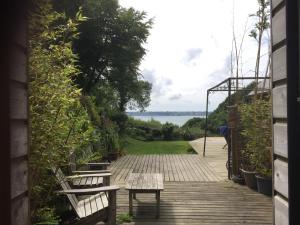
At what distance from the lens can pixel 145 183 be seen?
18.7 feet

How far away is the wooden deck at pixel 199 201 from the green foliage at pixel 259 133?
49 centimetres

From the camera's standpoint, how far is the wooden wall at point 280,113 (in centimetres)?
229

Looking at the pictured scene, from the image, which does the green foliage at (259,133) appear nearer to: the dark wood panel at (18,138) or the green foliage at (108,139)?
the dark wood panel at (18,138)

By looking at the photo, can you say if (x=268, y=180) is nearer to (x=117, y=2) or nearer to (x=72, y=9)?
(x=72, y=9)

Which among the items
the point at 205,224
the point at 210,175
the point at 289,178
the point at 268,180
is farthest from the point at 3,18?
the point at 210,175

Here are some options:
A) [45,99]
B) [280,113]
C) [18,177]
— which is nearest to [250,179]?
[45,99]

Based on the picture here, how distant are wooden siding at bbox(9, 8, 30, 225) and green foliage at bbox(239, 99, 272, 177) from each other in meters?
4.76

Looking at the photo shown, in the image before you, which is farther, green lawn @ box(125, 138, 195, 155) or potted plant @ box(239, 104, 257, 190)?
green lawn @ box(125, 138, 195, 155)

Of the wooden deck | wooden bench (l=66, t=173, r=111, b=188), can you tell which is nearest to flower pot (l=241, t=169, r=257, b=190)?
the wooden deck

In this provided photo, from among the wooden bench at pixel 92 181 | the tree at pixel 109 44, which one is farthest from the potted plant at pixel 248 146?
the tree at pixel 109 44

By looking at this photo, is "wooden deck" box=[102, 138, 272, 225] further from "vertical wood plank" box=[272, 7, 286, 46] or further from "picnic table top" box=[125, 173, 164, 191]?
"vertical wood plank" box=[272, 7, 286, 46]

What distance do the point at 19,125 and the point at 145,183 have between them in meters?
3.65

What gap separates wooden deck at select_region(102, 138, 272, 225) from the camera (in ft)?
17.1

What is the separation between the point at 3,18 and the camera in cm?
190
